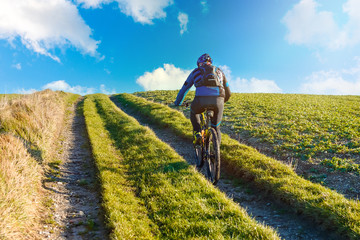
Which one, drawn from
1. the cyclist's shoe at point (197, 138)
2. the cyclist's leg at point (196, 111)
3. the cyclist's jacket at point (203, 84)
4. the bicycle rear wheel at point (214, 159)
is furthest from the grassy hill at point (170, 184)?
the cyclist's jacket at point (203, 84)

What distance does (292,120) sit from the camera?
602 inches

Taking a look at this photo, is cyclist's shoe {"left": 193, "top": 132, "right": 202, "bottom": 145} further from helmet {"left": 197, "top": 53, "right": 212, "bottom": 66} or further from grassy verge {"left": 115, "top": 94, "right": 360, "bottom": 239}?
helmet {"left": 197, "top": 53, "right": 212, "bottom": 66}

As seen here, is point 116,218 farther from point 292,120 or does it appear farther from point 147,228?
point 292,120

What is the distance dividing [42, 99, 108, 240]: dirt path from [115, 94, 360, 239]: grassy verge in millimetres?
4589

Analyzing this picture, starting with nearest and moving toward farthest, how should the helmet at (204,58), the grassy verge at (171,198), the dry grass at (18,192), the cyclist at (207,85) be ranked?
1. the dry grass at (18,192)
2. the grassy verge at (171,198)
3. the cyclist at (207,85)
4. the helmet at (204,58)

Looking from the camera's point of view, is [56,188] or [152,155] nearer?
[56,188]

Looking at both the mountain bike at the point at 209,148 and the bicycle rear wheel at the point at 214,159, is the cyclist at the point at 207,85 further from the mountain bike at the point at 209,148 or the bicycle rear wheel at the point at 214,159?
the bicycle rear wheel at the point at 214,159

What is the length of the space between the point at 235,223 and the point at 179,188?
1.91 metres

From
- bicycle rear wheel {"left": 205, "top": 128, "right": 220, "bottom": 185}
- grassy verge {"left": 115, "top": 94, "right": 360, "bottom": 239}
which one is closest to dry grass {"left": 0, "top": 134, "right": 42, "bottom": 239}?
bicycle rear wheel {"left": 205, "top": 128, "right": 220, "bottom": 185}

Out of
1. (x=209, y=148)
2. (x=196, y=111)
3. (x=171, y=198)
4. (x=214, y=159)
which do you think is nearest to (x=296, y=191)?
(x=214, y=159)

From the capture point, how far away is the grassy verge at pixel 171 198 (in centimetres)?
411

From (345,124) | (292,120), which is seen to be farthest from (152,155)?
(345,124)

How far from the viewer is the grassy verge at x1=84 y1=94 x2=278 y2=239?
4.11 m

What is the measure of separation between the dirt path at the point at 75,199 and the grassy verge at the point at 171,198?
0.38m
